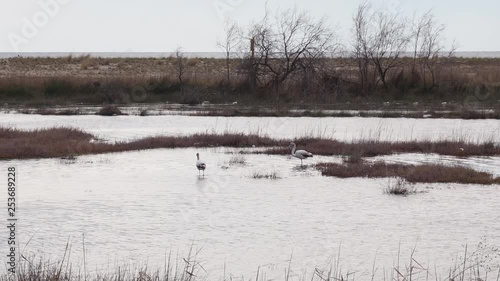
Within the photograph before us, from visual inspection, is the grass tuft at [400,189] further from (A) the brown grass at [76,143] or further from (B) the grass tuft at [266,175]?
(A) the brown grass at [76,143]

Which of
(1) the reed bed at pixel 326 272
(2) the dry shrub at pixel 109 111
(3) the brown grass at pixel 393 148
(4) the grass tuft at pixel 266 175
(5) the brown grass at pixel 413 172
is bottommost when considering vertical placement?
(1) the reed bed at pixel 326 272

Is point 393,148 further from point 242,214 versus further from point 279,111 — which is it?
point 279,111

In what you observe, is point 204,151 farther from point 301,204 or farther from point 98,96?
point 98,96

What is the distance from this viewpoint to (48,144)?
24.5 metres

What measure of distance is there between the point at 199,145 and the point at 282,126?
25.4 ft

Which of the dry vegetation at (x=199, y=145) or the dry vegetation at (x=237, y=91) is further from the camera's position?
the dry vegetation at (x=237, y=91)

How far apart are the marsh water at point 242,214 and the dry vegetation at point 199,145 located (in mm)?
904

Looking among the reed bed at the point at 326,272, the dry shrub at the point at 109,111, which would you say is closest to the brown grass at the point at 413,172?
the reed bed at the point at 326,272

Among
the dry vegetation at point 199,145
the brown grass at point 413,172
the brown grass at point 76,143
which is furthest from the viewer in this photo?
the dry vegetation at point 199,145

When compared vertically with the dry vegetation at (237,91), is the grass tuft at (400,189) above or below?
below

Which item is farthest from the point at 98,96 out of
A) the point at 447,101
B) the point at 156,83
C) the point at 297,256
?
the point at 297,256

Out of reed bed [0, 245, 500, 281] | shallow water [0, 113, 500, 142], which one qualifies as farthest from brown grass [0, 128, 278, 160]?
reed bed [0, 245, 500, 281]

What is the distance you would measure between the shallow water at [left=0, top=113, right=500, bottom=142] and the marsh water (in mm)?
5532

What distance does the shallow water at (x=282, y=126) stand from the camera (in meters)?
28.6
